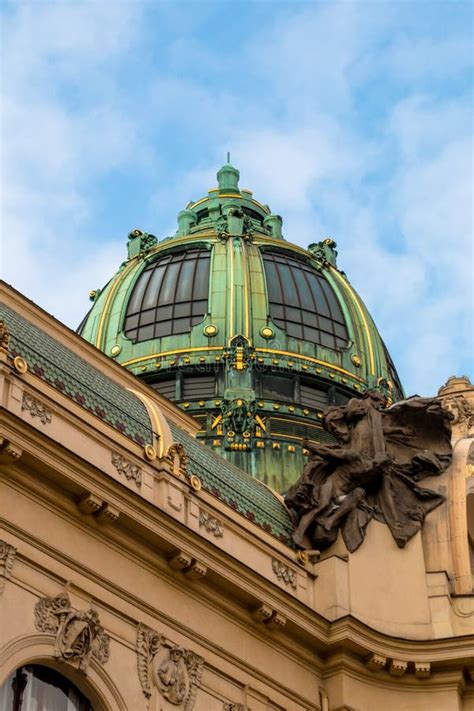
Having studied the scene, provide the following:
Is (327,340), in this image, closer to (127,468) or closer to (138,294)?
(138,294)

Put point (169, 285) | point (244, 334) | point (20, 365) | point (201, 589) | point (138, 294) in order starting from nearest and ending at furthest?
point (20, 365) < point (201, 589) < point (244, 334) < point (169, 285) < point (138, 294)

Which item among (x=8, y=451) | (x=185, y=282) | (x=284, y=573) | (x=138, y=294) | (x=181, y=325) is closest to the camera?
(x=8, y=451)

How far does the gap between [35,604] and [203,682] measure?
3773 mm

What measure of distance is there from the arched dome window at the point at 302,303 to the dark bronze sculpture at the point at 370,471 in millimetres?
12928

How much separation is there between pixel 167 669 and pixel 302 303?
22267 millimetres

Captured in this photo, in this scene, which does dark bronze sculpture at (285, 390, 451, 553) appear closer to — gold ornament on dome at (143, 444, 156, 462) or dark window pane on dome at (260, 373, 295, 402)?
gold ornament on dome at (143, 444, 156, 462)

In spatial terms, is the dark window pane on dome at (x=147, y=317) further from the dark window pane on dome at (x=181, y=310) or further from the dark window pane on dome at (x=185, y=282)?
the dark window pane on dome at (x=185, y=282)

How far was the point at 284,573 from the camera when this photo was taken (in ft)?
88.9

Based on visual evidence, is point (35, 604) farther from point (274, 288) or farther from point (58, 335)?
point (274, 288)

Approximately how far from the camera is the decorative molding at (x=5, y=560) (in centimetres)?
2122

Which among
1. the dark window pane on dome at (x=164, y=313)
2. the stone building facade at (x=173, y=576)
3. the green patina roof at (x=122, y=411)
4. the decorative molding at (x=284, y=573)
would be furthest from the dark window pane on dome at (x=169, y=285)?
the decorative molding at (x=284, y=573)

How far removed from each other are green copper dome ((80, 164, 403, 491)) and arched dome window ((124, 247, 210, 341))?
42 mm

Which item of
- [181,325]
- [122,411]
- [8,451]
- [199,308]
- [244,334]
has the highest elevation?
[199,308]

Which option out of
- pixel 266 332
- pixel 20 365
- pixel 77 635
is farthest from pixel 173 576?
pixel 266 332
